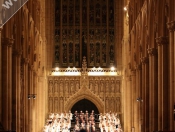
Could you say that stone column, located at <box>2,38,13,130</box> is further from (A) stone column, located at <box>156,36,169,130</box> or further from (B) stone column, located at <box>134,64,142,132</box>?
(B) stone column, located at <box>134,64,142,132</box>

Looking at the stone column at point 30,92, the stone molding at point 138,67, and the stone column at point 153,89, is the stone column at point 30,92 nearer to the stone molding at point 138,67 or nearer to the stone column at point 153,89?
the stone molding at point 138,67

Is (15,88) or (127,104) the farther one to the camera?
(127,104)

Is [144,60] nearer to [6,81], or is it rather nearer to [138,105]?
[138,105]

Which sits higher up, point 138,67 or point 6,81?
point 138,67

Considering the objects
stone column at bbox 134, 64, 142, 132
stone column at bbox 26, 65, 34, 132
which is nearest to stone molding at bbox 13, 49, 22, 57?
stone column at bbox 26, 65, 34, 132

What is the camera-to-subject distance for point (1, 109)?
1057 inches

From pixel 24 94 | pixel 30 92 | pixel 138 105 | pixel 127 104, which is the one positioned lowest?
pixel 138 105

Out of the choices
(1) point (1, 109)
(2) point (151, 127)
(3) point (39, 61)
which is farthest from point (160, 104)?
(3) point (39, 61)

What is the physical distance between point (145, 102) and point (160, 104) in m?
6.87


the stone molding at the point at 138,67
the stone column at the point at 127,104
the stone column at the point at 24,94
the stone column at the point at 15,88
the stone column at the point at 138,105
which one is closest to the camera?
the stone column at the point at 15,88

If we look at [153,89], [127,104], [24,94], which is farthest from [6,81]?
[127,104]

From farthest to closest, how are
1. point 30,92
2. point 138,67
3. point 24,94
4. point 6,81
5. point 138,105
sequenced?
1. point 138,105
2. point 138,67
3. point 30,92
4. point 24,94
5. point 6,81

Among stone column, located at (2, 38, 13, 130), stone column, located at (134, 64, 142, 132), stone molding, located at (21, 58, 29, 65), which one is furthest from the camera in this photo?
stone column, located at (134, 64, 142, 132)

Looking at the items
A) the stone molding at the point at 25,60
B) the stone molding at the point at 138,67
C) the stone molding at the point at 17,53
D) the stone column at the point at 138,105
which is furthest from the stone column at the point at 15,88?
the stone molding at the point at 138,67
